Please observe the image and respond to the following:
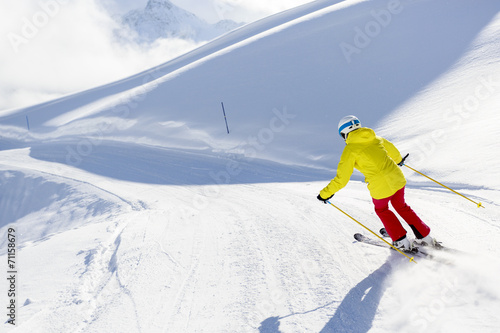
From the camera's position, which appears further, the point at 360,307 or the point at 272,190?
the point at 272,190

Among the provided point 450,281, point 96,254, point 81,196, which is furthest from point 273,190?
point 81,196

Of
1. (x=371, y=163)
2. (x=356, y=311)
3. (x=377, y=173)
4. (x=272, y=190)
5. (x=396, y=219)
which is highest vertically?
(x=371, y=163)

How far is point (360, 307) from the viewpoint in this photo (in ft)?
10.8

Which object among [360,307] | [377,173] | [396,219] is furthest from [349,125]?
[360,307]

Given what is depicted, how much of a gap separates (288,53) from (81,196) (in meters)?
12.2

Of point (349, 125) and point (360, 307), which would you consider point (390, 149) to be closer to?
point (349, 125)

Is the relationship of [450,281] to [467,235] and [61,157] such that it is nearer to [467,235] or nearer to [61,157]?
[467,235]

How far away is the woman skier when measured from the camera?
3928 millimetres

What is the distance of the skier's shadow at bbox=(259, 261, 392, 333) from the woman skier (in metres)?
0.70

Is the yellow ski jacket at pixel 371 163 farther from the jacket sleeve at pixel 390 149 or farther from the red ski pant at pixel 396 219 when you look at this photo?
the jacket sleeve at pixel 390 149

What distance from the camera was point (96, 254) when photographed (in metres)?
4.90

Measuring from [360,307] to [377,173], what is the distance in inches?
59.4

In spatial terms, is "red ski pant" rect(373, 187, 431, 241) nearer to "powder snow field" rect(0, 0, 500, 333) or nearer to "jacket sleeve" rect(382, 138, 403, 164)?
"powder snow field" rect(0, 0, 500, 333)

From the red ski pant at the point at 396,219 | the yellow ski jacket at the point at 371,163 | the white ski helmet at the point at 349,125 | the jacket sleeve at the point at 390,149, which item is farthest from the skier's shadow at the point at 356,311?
the white ski helmet at the point at 349,125
